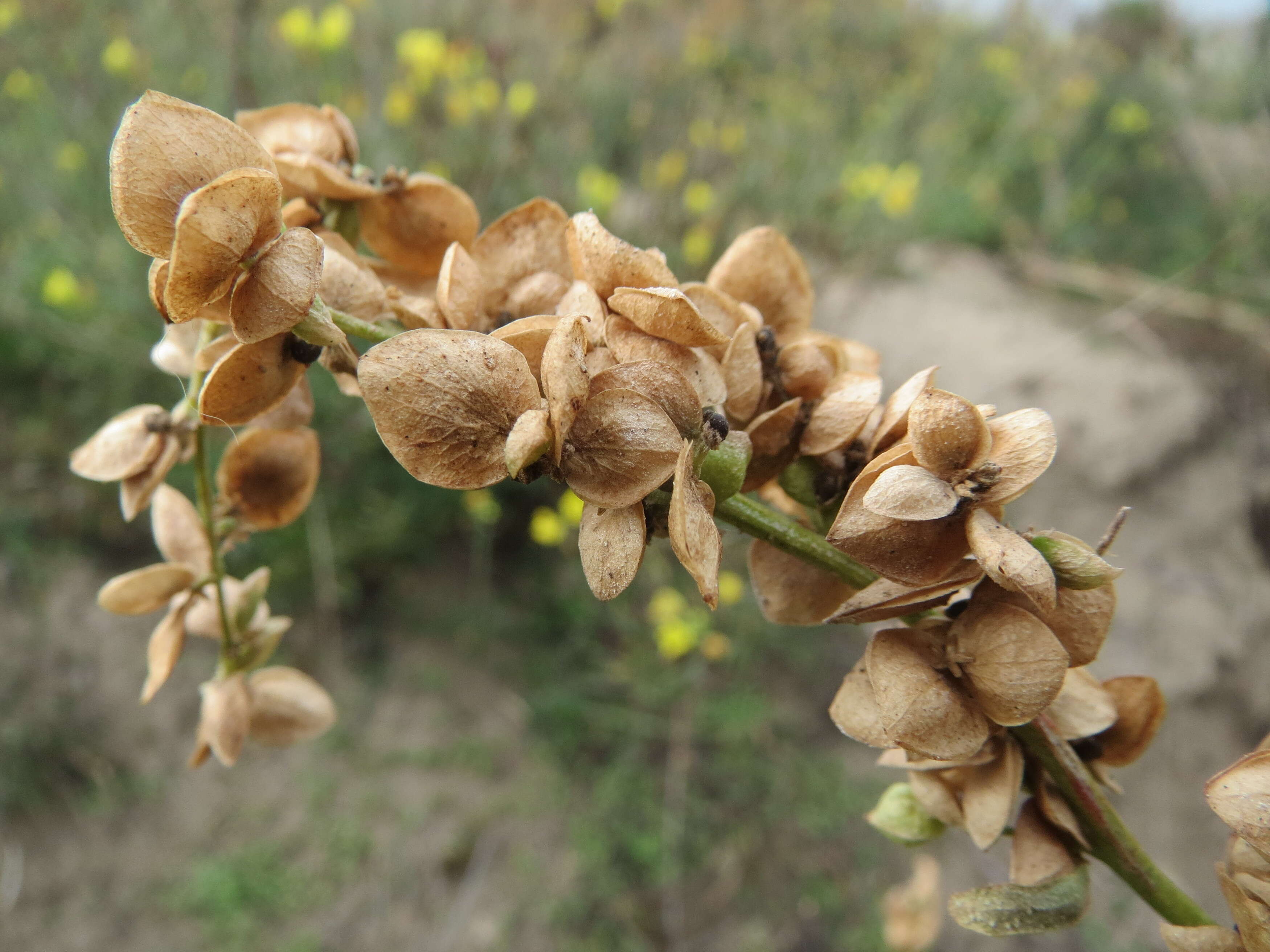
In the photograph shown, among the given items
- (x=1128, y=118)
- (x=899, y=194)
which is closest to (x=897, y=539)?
(x=899, y=194)

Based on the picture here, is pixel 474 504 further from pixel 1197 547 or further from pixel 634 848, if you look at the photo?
pixel 1197 547

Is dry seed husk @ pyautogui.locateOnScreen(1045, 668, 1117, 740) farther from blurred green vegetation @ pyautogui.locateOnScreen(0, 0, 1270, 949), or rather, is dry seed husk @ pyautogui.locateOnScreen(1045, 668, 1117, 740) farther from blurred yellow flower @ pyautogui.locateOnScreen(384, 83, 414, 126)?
blurred yellow flower @ pyautogui.locateOnScreen(384, 83, 414, 126)

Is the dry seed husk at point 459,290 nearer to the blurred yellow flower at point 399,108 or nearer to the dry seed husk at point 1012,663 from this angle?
the dry seed husk at point 1012,663

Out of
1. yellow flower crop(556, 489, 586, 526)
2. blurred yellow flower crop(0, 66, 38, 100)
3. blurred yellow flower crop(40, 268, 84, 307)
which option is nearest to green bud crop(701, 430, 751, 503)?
yellow flower crop(556, 489, 586, 526)

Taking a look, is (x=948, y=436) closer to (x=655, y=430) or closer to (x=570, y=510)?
(x=655, y=430)

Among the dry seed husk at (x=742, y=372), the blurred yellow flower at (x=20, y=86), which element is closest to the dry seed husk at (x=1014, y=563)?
the dry seed husk at (x=742, y=372)

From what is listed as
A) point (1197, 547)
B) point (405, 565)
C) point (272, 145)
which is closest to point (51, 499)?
point (405, 565)
